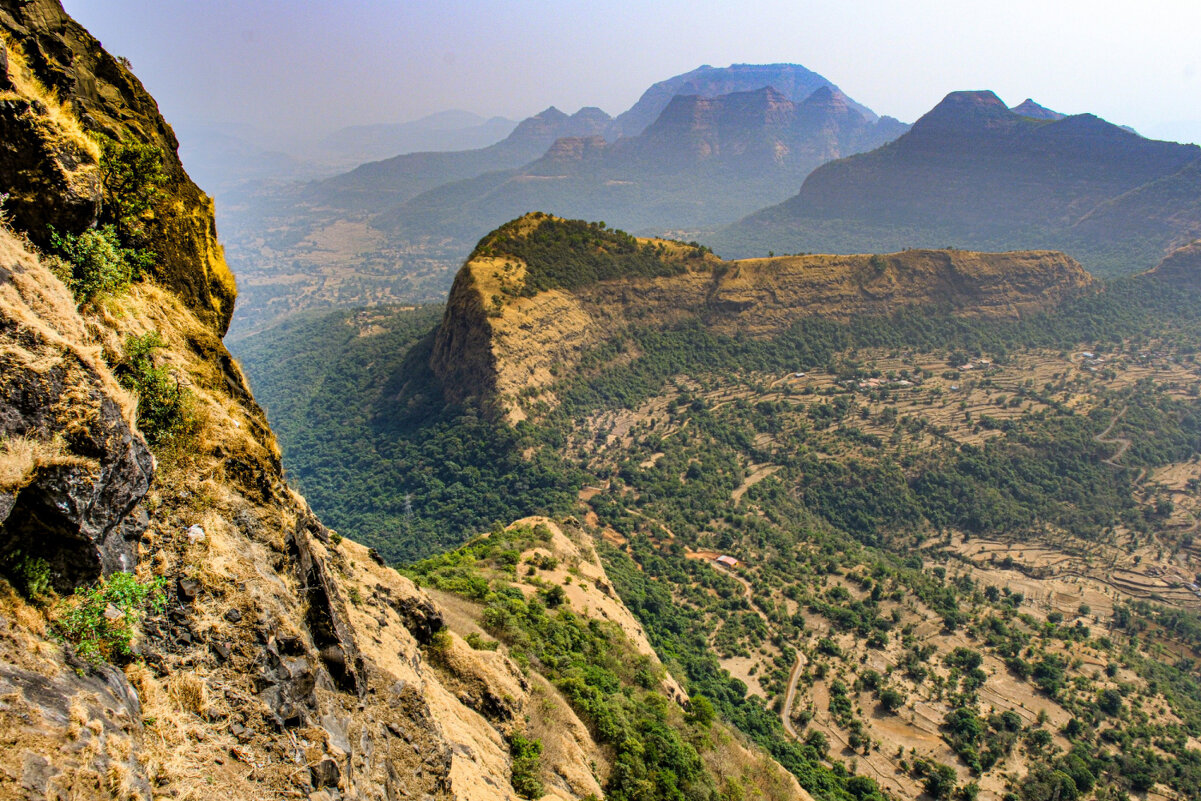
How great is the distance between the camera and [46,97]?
11383 millimetres

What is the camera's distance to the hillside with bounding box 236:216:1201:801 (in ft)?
135

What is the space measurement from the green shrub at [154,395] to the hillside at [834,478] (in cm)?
2204

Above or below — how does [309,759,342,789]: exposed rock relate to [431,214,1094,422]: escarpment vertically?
below

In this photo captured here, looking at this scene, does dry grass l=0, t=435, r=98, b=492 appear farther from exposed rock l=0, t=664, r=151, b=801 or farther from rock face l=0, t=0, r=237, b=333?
rock face l=0, t=0, r=237, b=333

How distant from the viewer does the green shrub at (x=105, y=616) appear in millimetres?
7914

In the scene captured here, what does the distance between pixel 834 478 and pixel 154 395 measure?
7384 centimetres

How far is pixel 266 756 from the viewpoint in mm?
9836

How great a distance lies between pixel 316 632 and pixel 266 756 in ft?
12.1

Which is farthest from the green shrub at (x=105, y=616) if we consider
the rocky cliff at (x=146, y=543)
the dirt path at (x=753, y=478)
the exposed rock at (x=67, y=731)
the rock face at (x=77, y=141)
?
the dirt path at (x=753, y=478)

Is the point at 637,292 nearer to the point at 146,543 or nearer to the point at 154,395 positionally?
the point at 154,395

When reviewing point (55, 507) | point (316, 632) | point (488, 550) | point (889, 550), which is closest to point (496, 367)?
point (488, 550)

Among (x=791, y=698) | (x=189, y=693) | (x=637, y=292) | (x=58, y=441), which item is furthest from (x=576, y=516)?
(x=58, y=441)

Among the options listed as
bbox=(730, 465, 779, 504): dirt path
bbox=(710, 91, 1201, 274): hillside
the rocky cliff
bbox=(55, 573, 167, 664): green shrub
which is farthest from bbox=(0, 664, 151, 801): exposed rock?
bbox=(710, 91, 1201, 274): hillside

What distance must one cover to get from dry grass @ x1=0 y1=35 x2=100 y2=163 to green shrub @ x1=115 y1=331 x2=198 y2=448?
4.05 m
